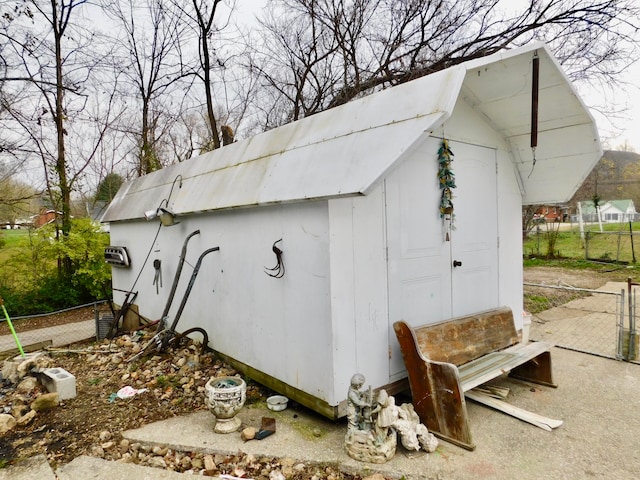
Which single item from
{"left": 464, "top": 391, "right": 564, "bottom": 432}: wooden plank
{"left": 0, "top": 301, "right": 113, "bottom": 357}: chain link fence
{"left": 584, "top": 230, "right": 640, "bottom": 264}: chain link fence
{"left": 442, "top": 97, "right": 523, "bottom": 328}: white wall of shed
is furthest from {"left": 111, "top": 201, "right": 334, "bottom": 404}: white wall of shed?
{"left": 584, "top": 230, "right": 640, "bottom": 264}: chain link fence

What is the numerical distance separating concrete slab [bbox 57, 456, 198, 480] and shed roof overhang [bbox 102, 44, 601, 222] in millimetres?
2423

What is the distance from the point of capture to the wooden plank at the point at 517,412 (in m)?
3.46

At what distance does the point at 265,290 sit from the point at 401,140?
2171 millimetres

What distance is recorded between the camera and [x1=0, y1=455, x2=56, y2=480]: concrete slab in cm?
298

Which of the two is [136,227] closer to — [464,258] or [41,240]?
[41,240]

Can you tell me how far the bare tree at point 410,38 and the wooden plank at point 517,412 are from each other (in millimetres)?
8543

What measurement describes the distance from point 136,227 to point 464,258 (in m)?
6.07

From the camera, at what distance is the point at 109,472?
9.81ft

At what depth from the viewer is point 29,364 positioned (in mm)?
5137

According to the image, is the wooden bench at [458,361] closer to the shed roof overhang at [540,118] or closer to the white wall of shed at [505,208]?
the white wall of shed at [505,208]

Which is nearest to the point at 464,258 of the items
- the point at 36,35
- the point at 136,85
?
the point at 36,35

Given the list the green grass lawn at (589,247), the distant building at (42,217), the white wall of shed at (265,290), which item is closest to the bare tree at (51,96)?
the distant building at (42,217)

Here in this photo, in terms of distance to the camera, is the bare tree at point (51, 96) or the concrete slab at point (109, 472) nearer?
the concrete slab at point (109, 472)

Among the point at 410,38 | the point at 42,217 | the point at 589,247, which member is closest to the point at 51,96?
the point at 42,217
